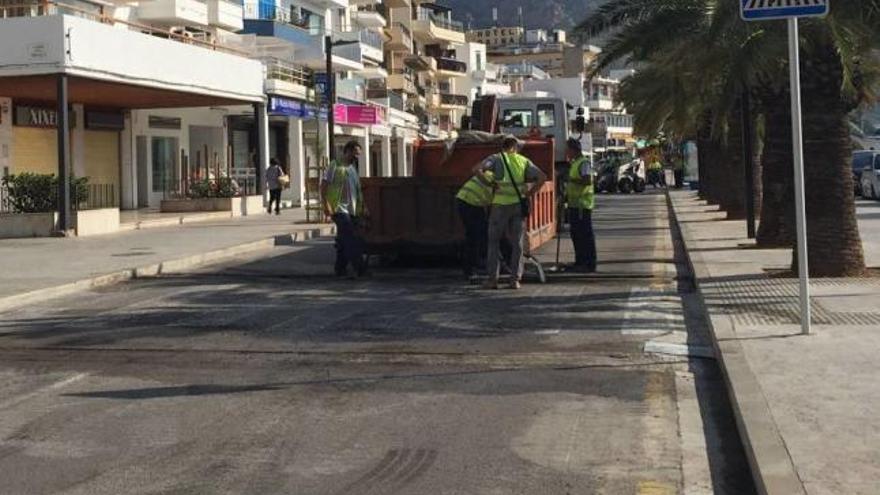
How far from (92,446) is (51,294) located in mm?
7468

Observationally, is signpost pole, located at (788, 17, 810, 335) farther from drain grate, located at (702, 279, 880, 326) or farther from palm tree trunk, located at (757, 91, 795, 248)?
palm tree trunk, located at (757, 91, 795, 248)

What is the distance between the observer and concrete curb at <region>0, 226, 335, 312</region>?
12477 mm

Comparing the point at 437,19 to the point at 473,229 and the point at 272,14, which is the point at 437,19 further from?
the point at 473,229

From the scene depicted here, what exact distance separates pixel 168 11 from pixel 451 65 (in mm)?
59870

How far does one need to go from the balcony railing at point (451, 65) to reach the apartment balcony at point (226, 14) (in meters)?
51.3

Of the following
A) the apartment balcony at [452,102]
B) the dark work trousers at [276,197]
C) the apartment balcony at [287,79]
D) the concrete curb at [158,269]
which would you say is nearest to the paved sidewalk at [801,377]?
the concrete curb at [158,269]

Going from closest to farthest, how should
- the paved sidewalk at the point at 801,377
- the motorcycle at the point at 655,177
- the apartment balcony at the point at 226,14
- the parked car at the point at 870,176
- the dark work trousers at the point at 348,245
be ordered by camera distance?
the paved sidewalk at the point at 801,377 < the dark work trousers at the point at 348,245 < the parked car at the point at 870,176 < the apartment balcony at the point at 226,14 < the motorcycle at the point at 655,177

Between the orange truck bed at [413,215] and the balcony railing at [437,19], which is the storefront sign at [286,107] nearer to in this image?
the orange truck bed at [413,215]

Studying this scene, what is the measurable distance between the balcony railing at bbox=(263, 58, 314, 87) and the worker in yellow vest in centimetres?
2395

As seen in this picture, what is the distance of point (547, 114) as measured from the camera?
23.8 meters

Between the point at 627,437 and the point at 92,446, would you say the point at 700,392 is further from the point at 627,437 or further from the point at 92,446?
the point at 92,446

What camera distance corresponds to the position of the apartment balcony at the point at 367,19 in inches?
2481

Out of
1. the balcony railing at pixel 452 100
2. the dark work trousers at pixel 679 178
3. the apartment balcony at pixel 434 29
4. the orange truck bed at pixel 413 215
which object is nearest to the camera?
the orange truck bed at pixel 413 215

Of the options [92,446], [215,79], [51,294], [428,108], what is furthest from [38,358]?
[428,108]
